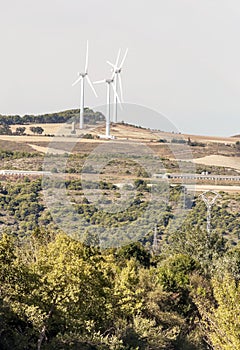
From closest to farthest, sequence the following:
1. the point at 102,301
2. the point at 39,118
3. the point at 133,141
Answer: the point at 102,301 → the point at 133,141 → the point at 39,118

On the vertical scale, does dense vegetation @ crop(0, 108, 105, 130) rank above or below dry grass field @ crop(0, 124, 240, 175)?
above

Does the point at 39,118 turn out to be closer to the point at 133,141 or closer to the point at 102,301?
the point at 133,141

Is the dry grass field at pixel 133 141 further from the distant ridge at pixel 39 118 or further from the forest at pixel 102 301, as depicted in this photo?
the forest at pixel 102 301

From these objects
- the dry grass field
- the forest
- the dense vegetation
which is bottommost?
the forest

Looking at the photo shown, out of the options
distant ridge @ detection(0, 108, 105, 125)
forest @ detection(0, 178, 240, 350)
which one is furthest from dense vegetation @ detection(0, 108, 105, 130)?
forest @ detection(0, 178, 240, 350)

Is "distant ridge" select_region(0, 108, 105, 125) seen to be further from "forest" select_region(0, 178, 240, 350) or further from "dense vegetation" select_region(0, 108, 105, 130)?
"forest" select_region(0, 178, 240, 350)

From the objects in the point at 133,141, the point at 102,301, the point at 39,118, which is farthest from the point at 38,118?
the point at 102,301

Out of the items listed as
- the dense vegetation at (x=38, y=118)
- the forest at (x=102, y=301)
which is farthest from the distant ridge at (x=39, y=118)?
the forest at (x=102, y=301)

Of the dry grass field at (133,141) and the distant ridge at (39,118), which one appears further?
the distant ridge at (39,118)

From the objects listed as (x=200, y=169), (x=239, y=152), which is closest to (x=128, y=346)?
(x=200, y=169)

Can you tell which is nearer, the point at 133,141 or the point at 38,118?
the point at 133,141

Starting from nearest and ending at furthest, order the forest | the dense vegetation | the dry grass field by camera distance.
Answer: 1. the forest
2. the dry grass field
3. the dense vegetation

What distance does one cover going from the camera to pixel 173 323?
150 feet

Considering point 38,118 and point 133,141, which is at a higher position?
point 38,118
